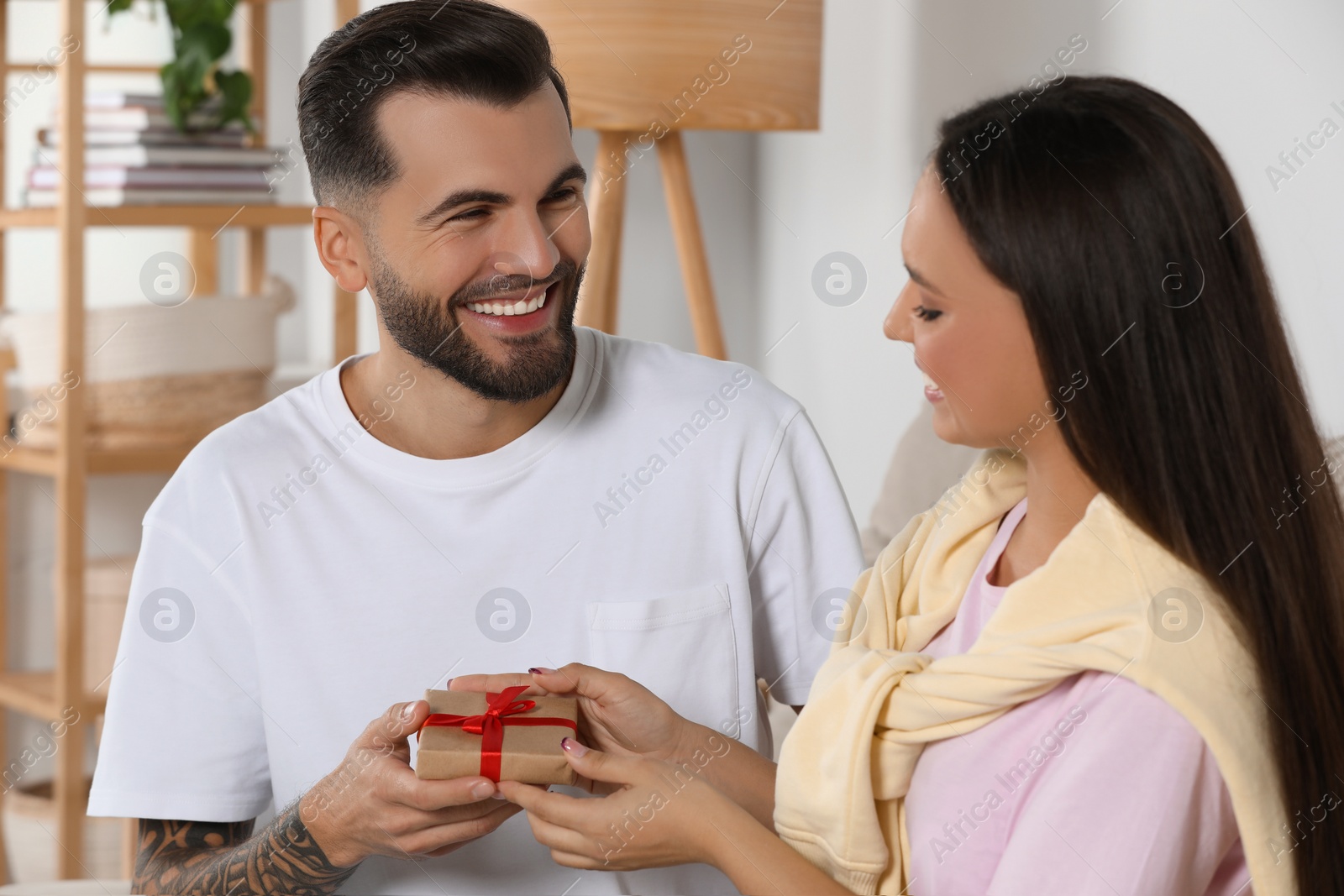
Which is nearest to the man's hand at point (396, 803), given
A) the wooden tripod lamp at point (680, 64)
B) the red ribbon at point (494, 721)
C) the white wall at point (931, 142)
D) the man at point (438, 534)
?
the red ribbon at point (494, 721)

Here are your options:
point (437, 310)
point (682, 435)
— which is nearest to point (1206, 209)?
point (682, 435)

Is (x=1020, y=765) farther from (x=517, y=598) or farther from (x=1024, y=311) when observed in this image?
(x=517, y=598)

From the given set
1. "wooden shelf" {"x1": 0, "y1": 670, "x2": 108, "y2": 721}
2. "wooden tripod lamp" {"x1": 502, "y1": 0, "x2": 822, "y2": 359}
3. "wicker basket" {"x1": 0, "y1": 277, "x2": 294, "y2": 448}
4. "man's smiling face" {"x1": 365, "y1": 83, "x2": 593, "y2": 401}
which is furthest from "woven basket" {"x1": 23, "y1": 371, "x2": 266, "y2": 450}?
"man's smiling face" {"x1": 365, "y1": 83, "x2": 593, "y2": 401}

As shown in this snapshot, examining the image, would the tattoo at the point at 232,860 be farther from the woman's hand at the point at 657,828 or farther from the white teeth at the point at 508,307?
the white teeth at the point at 508,307

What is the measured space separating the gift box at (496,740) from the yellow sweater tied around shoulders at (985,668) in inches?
7.6

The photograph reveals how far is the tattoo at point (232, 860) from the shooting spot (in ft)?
4.04

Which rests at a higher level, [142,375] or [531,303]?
[531,303]

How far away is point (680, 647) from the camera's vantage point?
135 centimetres

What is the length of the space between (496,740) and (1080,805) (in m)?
0.48

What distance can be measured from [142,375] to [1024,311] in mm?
1952

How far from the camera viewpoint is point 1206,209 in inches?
34.2

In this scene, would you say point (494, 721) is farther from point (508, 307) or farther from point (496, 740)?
point (508, 307)

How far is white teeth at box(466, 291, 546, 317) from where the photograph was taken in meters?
1.32

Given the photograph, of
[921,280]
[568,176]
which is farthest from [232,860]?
[921,280]
